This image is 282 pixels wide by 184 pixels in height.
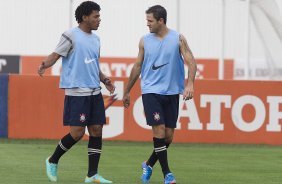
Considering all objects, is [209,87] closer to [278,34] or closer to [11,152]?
[11,152]

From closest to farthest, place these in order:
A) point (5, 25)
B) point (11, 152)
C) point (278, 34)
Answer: point (11, 152), point (278, 34), point (5, 25)

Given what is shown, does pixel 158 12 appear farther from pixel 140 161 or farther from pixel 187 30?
pixel 187 30

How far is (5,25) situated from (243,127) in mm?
18953

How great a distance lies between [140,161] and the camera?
16000 millimetres

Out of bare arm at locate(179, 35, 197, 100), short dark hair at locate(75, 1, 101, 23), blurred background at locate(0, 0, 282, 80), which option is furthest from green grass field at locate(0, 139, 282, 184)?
blurred background at locate(0, 0, 282, 80)

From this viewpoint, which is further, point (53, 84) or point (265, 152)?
point (53, 84)

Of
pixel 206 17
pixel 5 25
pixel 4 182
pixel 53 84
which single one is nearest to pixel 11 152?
pixel 53 84

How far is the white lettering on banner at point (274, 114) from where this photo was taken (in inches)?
790

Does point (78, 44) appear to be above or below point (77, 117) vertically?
above

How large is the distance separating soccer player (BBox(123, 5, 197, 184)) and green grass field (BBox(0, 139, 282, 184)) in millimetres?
707

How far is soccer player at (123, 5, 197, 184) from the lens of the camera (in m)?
12.7

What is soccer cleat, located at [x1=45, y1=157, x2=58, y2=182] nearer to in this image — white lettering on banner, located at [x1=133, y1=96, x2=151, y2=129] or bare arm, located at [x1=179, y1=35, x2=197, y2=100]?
bare arm, located at [x1=179, y1=35, x2=197, y2=100]

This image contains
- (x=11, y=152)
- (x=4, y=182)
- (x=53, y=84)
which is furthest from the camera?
(x=53, y=84)

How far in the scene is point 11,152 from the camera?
1692cm
